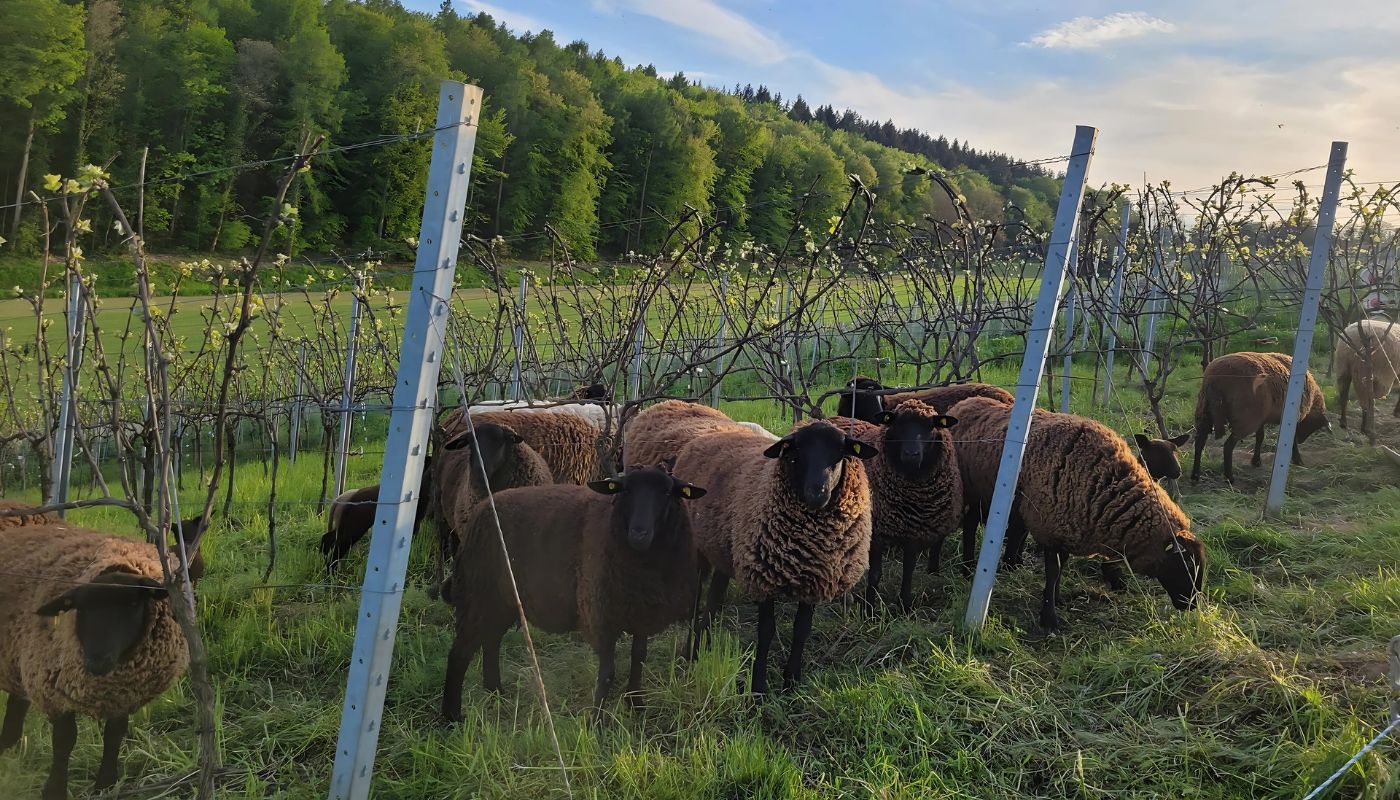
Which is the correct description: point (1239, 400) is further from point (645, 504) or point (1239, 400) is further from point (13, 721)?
point (13, 721)

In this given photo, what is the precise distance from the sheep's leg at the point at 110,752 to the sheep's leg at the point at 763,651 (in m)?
2.77

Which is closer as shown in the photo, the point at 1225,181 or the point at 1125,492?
the point at 1125,492

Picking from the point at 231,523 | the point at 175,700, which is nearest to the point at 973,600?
the point at 175,700

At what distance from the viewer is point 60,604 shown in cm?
307

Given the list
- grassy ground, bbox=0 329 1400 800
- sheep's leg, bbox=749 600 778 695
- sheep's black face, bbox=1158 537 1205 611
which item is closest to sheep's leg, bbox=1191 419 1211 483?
grassy ground, bbox=0 329 1400 800

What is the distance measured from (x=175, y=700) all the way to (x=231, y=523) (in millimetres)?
3699

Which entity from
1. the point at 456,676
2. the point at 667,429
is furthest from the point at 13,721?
the point at 667,429

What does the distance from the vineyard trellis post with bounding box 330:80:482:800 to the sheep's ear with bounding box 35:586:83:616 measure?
1.24 m

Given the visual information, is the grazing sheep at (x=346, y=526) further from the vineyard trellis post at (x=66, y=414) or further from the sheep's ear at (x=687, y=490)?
the sheep's ear at (x=687, y=490)

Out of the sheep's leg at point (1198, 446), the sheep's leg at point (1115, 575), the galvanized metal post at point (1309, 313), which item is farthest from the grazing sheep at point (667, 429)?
the sheep's leg at point (1198, 446)

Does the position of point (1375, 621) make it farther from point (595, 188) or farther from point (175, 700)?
point (595, 188)

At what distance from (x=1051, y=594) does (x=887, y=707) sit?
5.66 ft

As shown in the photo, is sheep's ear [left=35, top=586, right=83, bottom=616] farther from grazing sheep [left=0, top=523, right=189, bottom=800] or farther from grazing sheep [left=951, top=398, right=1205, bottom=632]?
grazing sheep [left=951, top=398, right=1205, bottom=632]

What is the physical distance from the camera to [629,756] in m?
3.18
